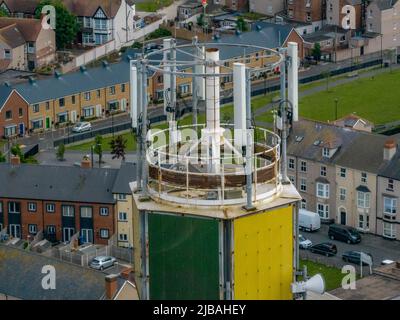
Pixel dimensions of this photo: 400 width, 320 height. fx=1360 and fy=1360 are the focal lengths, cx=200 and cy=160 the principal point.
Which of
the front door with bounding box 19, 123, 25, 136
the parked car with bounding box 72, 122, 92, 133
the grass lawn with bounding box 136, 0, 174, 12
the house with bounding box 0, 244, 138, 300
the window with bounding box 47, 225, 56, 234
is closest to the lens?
the house with bounding box 0, 244, 138, 300

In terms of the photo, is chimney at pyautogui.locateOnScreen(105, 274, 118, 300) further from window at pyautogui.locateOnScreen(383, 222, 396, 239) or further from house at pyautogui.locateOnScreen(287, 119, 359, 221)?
house at pyautogui.locateOnScreen(287, 119, 359, 221)

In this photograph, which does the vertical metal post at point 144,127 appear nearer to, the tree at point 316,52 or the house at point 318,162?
the house at point 318,162

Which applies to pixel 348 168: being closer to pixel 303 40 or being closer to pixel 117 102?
pixel 117 102

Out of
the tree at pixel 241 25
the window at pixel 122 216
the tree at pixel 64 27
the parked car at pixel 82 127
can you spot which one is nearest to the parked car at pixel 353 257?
the window at pixel 122 216

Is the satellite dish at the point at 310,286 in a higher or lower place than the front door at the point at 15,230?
higher

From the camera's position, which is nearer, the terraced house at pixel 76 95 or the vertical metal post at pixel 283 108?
the vertical metal post at pixel 283 108

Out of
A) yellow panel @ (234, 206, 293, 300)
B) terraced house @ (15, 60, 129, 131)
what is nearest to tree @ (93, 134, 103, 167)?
terraced house @ (15, 60, 129, 131)

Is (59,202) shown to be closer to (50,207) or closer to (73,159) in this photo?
(50,207)
